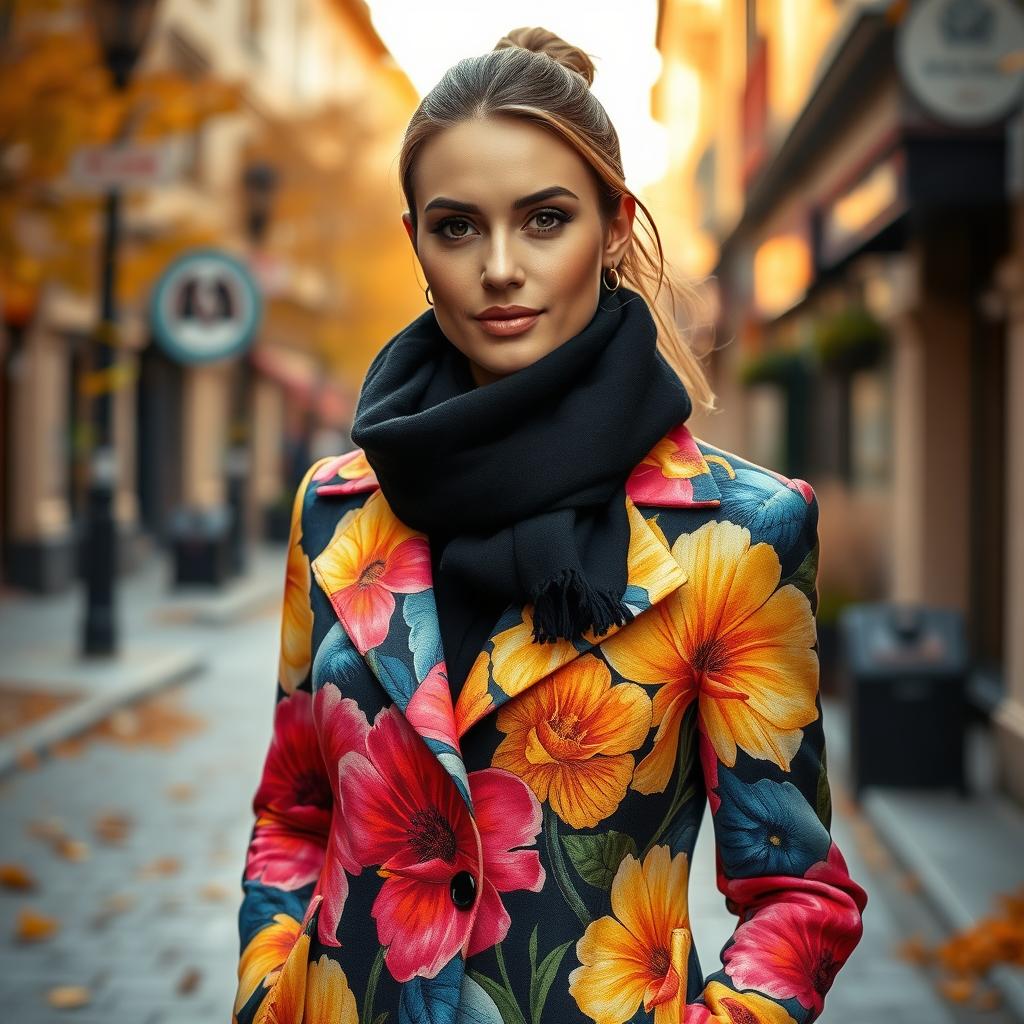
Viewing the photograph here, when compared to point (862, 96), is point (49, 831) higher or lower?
lower

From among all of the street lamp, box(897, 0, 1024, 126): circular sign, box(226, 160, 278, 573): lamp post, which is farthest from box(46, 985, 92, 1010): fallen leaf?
the street lamp

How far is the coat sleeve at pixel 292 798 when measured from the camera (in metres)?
2.03

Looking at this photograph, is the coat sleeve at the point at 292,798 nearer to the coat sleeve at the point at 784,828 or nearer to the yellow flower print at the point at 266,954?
the yellow flower print at the point at 266,954

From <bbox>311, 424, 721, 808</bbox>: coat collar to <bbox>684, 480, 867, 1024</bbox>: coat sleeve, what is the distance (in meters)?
0.17

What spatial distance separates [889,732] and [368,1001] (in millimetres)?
5944

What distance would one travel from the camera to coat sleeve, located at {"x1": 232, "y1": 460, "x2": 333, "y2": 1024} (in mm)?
2025

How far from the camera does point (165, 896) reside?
5766 millimetres

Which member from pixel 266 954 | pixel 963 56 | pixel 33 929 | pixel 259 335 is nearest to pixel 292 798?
pixel 266 954

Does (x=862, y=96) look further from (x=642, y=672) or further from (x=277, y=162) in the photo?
(x=277, y=162)

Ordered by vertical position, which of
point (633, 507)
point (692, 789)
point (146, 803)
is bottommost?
point (146, 803)

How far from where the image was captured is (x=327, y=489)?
2.06 metres

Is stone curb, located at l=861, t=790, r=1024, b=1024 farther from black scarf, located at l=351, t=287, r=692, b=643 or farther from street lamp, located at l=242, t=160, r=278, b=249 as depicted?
street lamp, located at l=242, t=160, r=278, b=249

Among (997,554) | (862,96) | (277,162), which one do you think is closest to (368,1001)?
(997,554)

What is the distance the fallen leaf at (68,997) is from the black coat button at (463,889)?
3.38m
